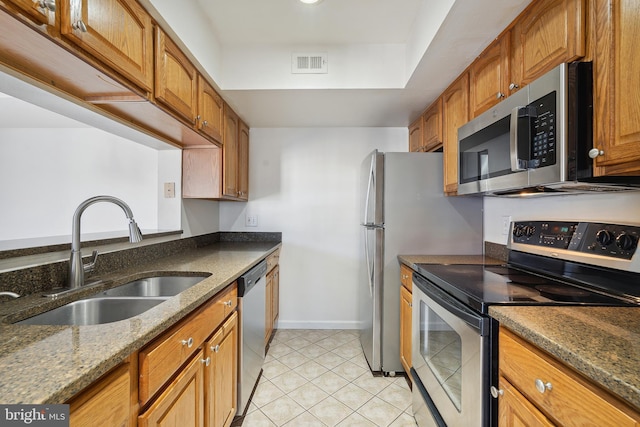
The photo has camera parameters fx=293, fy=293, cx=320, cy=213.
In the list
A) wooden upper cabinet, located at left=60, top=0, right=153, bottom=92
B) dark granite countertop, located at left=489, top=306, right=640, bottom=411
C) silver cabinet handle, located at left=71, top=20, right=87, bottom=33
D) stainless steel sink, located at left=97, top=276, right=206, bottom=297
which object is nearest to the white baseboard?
stainless steel sink, located at left=97, top=276, right=206, bottom=297

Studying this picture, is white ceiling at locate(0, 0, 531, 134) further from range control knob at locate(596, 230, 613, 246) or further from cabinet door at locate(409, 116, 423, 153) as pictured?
range control knob at locate(596, 230, 613, 246)

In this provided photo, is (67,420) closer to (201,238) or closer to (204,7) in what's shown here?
(204,7)

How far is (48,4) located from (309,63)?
1500 millimetres

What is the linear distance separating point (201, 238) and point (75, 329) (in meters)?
1.89

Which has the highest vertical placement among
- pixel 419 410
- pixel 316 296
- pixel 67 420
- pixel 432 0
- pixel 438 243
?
pixel 432 0

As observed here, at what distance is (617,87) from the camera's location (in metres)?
0.90

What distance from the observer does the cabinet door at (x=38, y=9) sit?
0.77 metres

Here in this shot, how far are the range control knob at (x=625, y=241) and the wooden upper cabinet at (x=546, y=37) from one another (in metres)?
0.68

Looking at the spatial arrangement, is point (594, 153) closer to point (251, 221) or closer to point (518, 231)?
point (518, 231)

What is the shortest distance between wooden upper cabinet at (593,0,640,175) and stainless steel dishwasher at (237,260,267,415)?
165 cm

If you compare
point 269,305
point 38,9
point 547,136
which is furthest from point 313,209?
point 38,9

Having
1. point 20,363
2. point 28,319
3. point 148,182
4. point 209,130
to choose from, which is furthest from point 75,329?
point 148,182

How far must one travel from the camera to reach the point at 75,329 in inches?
31.2

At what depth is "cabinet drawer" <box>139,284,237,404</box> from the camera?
81cm
